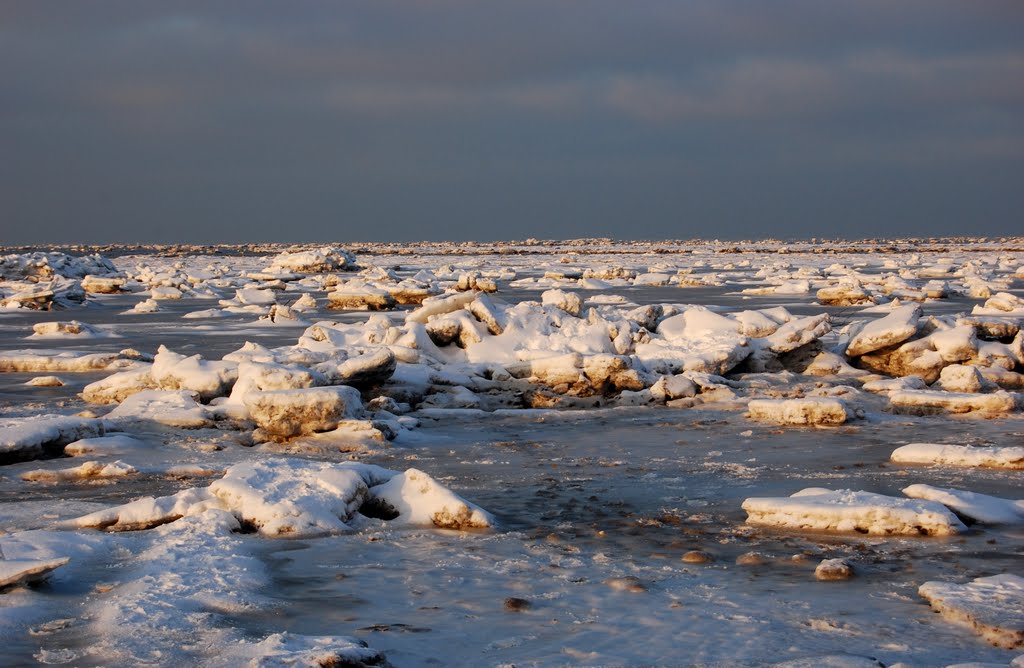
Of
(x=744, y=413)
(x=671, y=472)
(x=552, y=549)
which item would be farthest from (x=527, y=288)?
(x=552, y=549)

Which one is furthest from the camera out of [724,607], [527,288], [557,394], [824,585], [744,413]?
[527,288]

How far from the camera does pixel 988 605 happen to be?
417 centimetres

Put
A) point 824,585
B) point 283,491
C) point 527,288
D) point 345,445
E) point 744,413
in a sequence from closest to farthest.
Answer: point 824,585
point 283,491
point 345,445
point 744,413
point 527,288

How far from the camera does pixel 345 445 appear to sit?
8109mm

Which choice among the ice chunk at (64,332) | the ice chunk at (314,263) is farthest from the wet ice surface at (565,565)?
the ice chunk at (314,263)

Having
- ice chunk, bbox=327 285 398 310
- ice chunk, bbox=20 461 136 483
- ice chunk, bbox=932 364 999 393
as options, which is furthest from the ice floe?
ice chunk, bbox=327 285 398 310

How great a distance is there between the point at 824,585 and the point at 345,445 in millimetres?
4433

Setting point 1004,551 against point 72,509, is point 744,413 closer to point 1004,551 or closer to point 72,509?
point 1004,551

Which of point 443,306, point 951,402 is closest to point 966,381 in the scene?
point 951,402

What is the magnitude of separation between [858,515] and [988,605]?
1299 millimetres

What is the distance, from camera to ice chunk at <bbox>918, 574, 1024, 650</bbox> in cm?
389

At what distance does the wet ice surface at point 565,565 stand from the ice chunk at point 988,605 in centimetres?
7

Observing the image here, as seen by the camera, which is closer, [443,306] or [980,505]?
[980,505]

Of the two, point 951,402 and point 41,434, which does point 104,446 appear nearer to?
point 41,434
